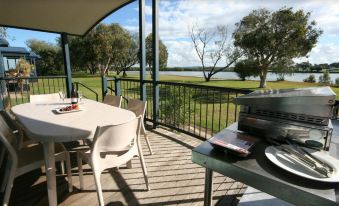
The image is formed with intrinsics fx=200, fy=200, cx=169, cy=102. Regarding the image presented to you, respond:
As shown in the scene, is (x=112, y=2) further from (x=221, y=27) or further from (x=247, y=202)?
(x=221, y=27)

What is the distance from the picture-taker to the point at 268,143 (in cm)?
110

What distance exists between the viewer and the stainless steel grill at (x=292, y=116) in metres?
0.94

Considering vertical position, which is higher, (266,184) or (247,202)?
(266,184)

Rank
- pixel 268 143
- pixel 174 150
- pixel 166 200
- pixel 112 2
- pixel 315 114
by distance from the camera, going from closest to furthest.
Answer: pixel 315 114
pixel 268 143
pixel 166 200
pixel 174 150
pixel 112 2

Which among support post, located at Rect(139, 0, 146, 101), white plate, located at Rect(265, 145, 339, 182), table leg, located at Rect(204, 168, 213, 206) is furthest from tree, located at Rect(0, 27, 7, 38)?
white plate, located at Rect(265, 145, 339, 182)

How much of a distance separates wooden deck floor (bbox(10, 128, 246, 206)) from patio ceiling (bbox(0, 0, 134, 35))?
303cm

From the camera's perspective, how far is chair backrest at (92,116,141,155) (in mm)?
1589

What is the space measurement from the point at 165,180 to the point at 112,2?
343cm

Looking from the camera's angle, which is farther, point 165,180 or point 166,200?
point 165,180

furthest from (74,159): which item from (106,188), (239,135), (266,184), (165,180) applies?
(266,184)

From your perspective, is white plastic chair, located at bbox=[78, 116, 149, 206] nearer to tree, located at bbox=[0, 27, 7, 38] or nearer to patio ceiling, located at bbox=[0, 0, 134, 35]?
patio ceiling, located at bbox=[0, 0, 134, 35]

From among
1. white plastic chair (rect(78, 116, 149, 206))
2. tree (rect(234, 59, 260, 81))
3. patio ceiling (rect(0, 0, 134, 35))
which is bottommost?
white plastic chair (rect(78, 116, 149, 206))

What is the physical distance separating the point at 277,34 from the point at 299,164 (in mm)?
Result: 14357

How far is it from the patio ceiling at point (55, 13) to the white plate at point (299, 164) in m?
3.93
